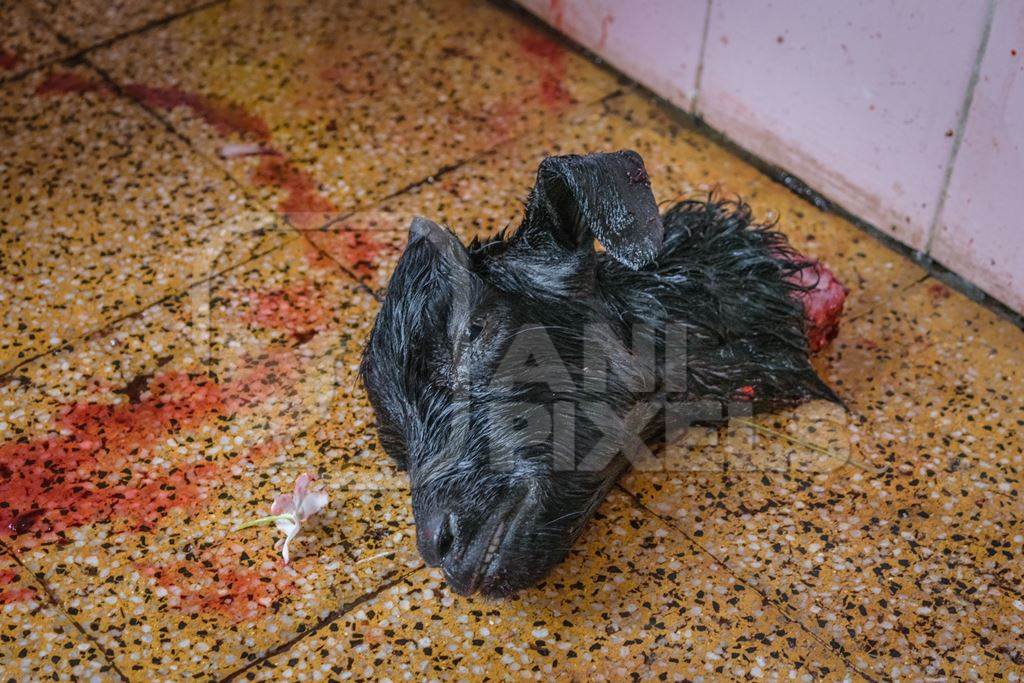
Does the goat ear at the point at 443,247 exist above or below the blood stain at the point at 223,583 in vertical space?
above

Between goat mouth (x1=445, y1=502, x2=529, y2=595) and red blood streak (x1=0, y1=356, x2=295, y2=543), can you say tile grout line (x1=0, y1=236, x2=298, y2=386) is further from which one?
goat mouth (x1=445, y1=502, x2=529, y2=595)

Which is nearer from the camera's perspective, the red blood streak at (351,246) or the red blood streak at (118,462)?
the red blood streak at (118,462)

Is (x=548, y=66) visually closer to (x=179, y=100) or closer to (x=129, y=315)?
(x=179, y=100)

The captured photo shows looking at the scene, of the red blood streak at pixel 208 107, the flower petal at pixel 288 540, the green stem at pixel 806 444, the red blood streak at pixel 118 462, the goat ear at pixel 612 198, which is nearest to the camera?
the goat ear at pixel 612 198

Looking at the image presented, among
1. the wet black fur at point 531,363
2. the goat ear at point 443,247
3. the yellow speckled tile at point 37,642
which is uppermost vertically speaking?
the goat ear at point 443,247

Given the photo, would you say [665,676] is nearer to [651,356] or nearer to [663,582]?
[663,582]

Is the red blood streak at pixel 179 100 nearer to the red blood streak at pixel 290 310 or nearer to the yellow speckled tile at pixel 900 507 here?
the red blood streak at pixel 290 310

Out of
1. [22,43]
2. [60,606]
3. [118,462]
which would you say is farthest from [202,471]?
[22,43]

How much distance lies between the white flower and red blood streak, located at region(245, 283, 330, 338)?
2.56 feet

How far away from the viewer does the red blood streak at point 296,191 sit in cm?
444

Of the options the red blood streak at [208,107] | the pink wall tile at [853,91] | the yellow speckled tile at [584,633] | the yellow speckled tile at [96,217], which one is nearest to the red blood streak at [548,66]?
the pink wall tile at [853,91]

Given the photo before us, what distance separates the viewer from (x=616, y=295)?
131 inches

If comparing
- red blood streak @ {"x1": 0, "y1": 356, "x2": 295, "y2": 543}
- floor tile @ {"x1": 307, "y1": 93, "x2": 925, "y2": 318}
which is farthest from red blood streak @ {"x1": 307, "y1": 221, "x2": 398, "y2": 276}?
red blood streak @ {"x1": 0, "y1": 356, "x2": 295, "y2": 543}

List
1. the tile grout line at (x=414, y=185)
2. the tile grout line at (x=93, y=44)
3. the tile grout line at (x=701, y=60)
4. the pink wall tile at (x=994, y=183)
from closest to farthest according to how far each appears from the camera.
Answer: the pink wall tile at (x=994, y=183), the tile grout line at (x=414, y=185), the tile grout line at (x=701, y=60), the tile grout line at (x=93, y=44)
